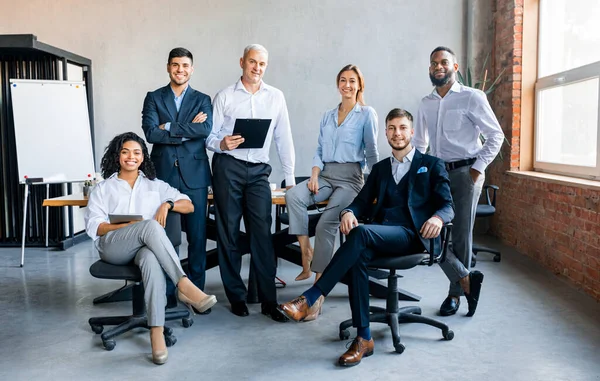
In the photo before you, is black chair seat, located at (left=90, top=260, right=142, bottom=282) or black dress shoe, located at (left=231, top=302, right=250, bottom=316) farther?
black dress shoe, located at (left=231, top=302, right=250, bottom=316)

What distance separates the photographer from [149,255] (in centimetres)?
309

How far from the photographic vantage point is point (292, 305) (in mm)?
3094

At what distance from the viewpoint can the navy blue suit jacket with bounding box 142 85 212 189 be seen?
A: 378 cm

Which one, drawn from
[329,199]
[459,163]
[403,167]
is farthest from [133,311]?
[459,163]

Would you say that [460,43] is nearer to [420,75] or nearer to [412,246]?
[420,75]

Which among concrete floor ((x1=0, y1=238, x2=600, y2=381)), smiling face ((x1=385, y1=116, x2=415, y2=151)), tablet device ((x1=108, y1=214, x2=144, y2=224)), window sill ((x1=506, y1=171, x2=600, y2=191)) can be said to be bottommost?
concrete floor ((x1=0, y1=238, x2=600, y2=381))

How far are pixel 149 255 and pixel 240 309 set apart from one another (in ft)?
3.12

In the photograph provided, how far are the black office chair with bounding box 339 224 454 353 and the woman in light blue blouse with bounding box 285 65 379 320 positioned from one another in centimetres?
70

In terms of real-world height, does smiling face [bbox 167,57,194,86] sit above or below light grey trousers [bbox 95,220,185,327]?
above

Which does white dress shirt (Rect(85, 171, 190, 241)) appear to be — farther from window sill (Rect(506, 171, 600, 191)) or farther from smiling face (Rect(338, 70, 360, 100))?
window sill (Rect(506, 171, 600, 191))

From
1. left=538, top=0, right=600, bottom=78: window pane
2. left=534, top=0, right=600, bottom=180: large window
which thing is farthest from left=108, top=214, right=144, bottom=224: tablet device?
left=538, top=0, right=600, bottom=78: window pane

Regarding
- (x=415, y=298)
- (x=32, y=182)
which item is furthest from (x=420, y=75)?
(x=32, y=182)

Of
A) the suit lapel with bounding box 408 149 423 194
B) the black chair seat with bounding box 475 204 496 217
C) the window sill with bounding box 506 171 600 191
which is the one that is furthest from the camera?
the black chair seat with bounding box 475 204 496 217

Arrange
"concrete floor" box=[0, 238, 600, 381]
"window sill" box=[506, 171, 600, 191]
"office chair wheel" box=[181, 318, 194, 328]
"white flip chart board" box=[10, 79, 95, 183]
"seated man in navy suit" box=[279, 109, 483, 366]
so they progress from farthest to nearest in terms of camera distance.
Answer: "white flip chart board" box=[10, 79, 95, 183] < "window sill" box=[506, 171, 600, 191] < "office chair wheel" box=[181, 318, 194, 328] < "seated man in navy suit" box=[279, 109, 483, 366] < "concrete floor" box=[0, 238, 600, 381]
